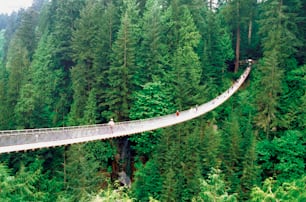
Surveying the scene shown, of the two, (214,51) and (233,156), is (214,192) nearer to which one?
(233,156)

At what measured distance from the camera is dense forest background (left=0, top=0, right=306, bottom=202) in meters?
19.0

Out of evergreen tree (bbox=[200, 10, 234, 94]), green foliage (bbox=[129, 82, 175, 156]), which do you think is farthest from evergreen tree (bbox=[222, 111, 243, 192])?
evergreen tree (bbox=[200, 10, 234, 94])

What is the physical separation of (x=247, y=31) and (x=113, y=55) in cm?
1532

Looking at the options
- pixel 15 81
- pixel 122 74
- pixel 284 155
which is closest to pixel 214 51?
pixel 122 74

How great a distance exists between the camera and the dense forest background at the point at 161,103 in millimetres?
19031

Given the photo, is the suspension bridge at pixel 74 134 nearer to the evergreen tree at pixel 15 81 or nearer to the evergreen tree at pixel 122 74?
the evergreen tree at pixel 122 74

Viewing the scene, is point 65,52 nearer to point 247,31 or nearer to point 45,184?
point 45,184

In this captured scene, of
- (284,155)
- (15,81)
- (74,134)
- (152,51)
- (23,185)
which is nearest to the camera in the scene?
(74,134)

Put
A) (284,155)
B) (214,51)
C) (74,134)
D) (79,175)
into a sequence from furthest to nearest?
(214,51) → (284,155) → (79,175) → (74,134)

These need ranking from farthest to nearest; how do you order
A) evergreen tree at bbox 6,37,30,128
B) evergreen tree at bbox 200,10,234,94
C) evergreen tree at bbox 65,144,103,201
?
1. evergreen tree at bbox 200,10,234,94
2. evergreen tree at bbox 6,37,30,128
3. evergreen tree at bbox 65,144,103,201

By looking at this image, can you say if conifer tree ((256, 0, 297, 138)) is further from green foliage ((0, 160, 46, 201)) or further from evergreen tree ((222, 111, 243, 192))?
green foliage ((0, 160, 46, 201))

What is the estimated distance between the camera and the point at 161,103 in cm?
2397

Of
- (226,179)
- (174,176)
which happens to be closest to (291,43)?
(226,179)

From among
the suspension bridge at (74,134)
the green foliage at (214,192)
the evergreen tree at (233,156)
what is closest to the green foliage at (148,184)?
the green foliage at (214,192)
